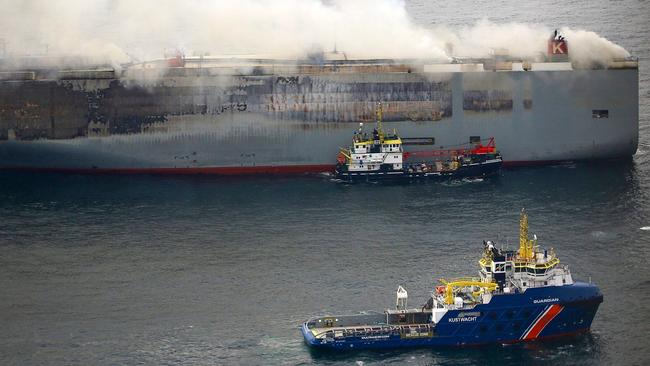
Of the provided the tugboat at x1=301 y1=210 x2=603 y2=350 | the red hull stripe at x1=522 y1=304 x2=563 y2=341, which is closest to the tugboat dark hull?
the tugboat at x1=301 y1=210 x2=603 y2=350

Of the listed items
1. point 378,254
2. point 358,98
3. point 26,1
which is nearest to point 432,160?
point 358,98

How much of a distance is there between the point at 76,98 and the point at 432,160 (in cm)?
2671

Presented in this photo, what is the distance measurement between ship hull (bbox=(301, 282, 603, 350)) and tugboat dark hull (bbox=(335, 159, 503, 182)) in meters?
29.3

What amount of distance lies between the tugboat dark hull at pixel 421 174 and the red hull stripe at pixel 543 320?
97.0 ft

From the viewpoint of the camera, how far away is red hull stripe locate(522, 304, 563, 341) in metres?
63.2

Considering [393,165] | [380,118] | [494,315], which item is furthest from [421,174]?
[494,315]

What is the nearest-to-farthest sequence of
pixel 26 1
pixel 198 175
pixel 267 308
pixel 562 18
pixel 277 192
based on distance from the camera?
pixel 267 308, pixel 277 192, pixel 198 175, pixel 26 1, pixel 562 18

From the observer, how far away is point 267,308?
67.1 m

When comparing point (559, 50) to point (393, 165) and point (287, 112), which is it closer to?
point (393, 165)

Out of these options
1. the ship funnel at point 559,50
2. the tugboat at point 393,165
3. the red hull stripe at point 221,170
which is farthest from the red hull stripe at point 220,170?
the ship funnel at point 559,50

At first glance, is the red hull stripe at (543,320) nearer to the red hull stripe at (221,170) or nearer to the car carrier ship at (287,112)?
the car carrier ship at (287,112)

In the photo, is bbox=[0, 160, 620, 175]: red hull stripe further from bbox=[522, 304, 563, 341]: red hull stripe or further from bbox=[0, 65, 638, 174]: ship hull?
bbox=[522, 304, 563, 341]: red hull stripe

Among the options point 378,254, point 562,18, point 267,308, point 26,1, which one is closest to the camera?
point 267,308

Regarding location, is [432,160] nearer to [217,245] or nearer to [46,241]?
[217,245]
